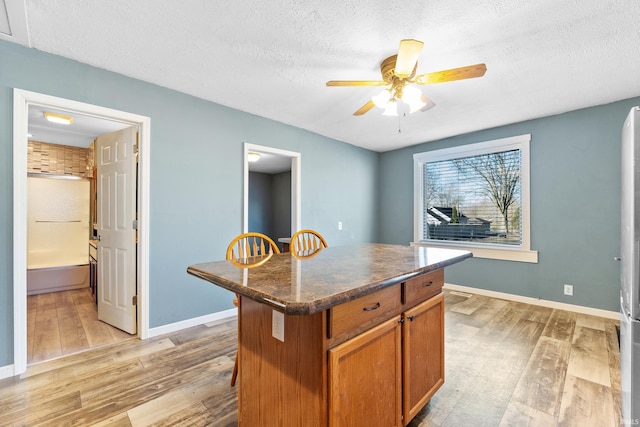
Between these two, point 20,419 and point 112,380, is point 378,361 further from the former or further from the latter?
point 20,419

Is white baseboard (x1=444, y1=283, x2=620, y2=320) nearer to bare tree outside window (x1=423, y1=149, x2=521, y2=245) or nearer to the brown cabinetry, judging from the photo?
bare tree outside window (x1=423, y1=149, x2=521, y2=245)

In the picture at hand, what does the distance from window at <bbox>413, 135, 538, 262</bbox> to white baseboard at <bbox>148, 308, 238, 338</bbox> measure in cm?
319

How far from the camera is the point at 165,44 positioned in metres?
2.00

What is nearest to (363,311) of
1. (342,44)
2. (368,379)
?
(368,379)

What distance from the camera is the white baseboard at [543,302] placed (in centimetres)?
297

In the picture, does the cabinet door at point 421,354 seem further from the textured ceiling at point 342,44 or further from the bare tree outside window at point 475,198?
the bare tree outside window at point 475,198

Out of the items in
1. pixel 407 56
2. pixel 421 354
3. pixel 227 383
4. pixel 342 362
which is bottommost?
pixel 227 383

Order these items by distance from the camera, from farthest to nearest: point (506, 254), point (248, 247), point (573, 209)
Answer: point (506, 254) < point (573, 209) < point (248, 247)

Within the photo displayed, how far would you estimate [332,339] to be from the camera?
38.9 inches

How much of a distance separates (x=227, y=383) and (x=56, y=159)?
477 centimetres

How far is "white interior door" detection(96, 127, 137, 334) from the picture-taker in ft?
8.59

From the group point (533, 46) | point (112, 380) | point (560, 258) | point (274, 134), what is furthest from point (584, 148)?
point (112, 380)

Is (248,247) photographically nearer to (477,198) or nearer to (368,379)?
(368,379)

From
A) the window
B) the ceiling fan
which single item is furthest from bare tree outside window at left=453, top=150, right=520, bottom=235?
the ceiling fan
